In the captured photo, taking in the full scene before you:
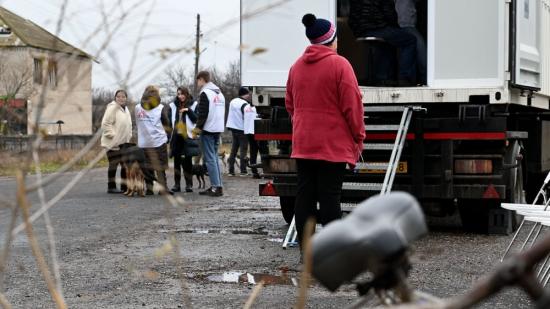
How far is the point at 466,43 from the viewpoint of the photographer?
9.71 metres

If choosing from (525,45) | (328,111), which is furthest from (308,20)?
(525,45)

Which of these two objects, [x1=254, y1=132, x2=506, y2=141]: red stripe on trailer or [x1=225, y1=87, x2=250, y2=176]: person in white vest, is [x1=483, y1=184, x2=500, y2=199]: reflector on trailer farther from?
[x1=225, y1=87, x2=250, y2=176]: person in white vest

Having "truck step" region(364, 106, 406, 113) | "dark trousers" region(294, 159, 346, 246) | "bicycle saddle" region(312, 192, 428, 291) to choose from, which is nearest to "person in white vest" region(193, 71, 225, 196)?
"truck step" region(364, 106, 406, 113)

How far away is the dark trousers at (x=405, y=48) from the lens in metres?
11.0

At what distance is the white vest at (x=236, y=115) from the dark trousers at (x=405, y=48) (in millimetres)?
10595

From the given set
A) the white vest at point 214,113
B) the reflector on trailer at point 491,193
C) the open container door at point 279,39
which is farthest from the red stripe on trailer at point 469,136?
the white vest at point 214,113

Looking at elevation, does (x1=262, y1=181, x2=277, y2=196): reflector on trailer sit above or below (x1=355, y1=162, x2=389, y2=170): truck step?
below

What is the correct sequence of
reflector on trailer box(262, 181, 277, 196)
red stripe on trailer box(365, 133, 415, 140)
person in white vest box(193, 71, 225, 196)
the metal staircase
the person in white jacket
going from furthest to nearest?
person in white vest box(193, 71, 225, 196) → reflector on trailer box(262, 181, 277, 196) → red stripe on trailer box(365, 133, 415, 140) → the metal staircase → the person in white jacket

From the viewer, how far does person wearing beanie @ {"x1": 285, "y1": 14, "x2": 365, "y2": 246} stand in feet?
25.0

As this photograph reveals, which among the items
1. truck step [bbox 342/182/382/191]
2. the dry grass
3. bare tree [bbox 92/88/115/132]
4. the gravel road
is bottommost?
the gravel road

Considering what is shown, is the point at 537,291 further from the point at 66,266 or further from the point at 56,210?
the point at 56,210

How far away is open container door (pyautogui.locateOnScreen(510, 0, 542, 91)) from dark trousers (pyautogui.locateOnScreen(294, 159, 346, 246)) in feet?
9.09

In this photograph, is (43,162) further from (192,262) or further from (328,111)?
(192,262)

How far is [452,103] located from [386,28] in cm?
188
